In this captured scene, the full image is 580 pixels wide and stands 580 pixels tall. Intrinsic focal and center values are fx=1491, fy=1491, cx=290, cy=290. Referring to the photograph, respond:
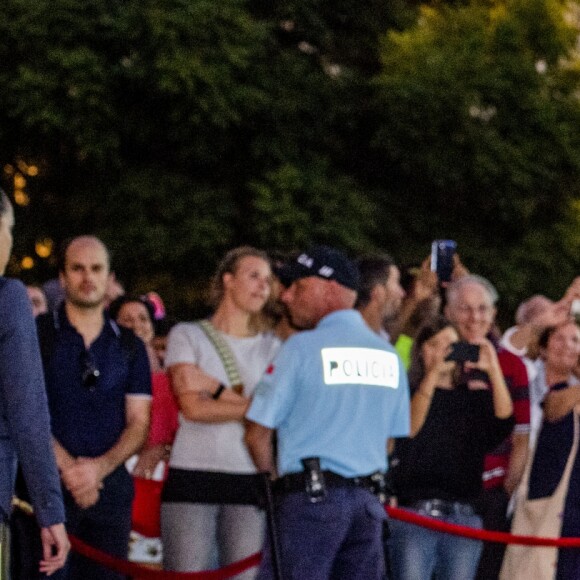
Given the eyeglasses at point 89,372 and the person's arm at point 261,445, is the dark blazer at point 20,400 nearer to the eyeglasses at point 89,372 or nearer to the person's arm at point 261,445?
the person's arm at point 261,445

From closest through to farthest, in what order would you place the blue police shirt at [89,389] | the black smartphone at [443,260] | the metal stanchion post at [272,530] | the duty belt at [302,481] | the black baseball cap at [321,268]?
1. the metal stanchion post at [272,530]
2. the duty belt at [302,481]
3. the black baseball cap at [321,268]
4. the blue police shirt at [89,389]
5. the black smartphone at [443,260]

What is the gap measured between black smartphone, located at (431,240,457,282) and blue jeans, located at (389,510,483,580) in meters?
2.09

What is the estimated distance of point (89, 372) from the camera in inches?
264

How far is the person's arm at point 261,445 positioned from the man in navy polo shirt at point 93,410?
91cm

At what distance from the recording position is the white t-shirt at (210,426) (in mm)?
7023

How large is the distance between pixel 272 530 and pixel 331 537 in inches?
9.2

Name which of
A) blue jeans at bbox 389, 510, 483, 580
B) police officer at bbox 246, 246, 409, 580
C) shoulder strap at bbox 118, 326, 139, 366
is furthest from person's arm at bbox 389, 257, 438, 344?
police officer at bbox 246, 246, 409, 580

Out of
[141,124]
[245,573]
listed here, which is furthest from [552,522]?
[141,124]

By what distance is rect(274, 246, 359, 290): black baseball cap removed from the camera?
243 inches

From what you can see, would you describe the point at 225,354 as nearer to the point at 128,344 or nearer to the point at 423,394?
the point at 128,344

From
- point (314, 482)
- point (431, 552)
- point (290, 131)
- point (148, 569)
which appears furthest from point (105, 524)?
point (290, 131)

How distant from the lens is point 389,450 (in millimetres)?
6801

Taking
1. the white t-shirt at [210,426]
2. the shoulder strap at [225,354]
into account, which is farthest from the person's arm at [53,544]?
the shoulder strap at [225,354]

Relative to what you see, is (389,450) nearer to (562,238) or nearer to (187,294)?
(187,294)
